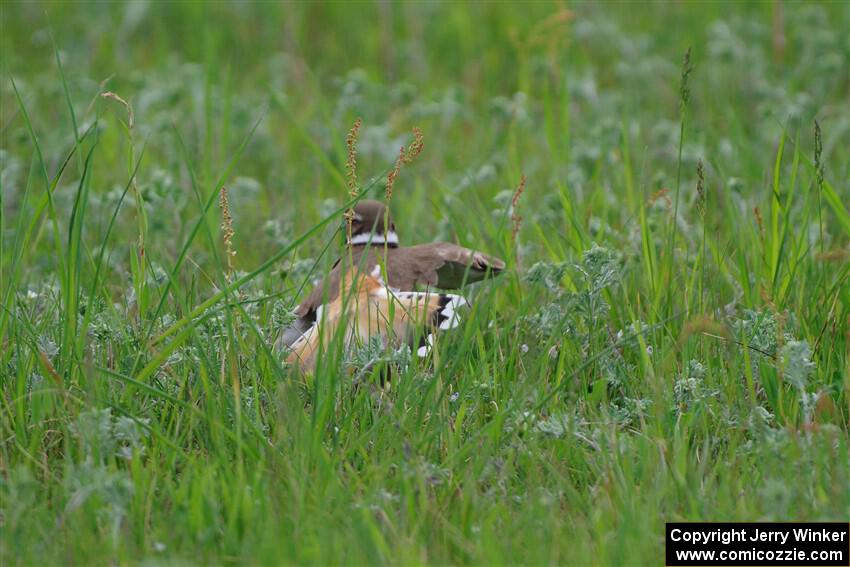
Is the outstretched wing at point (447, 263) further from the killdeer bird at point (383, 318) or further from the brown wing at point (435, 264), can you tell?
the killdeer bird at point (383, 318)

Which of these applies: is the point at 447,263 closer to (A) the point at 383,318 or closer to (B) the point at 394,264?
(B) the point at 394,264

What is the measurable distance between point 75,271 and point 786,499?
1967 millimetres

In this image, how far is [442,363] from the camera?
3342 mm

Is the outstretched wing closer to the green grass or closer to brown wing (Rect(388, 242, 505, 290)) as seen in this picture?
brown wing (Rect(388, 242, 505, 290))

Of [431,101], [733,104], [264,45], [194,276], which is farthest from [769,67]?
[194,276]

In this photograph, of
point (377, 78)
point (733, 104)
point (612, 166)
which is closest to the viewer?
point (612, 166)

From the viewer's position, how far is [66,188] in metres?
6.03

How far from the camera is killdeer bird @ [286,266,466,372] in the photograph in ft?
12.0

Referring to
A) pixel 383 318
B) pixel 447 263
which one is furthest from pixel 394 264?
pixel 383 318

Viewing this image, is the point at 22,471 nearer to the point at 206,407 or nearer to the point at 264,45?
the point at 206,407

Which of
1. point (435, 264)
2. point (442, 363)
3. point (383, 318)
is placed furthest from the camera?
point (435, 264)

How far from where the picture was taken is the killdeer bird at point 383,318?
12.0 feet

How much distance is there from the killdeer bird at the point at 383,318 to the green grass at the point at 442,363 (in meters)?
0.09

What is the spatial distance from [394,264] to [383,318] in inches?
12.5
